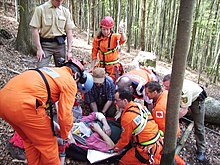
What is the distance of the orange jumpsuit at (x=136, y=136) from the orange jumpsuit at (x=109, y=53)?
2.43m

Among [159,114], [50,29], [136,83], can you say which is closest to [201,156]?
[159,114]

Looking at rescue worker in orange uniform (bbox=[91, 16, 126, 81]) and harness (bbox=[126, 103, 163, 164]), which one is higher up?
rescue worker in orange uniform (bbox=[91, 16, 126, 81])

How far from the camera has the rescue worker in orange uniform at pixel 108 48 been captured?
19.4 feet

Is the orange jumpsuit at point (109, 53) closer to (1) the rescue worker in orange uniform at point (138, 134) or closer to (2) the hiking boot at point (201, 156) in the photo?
(1) the rescue worker in orange uniform at point (138, 134)

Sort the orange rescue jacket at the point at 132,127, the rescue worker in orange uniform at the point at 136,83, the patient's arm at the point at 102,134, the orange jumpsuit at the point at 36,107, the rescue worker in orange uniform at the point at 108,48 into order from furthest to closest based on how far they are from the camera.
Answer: the rescue worker in orange uniform at the point at 108,48 → the rescue worker in orange uniform at the point at 136,83 → the patient's arm at the point at 102,134 → the orange rescue jacket at the point at 132,127 → the orange jumpsuit at the point at 36,107

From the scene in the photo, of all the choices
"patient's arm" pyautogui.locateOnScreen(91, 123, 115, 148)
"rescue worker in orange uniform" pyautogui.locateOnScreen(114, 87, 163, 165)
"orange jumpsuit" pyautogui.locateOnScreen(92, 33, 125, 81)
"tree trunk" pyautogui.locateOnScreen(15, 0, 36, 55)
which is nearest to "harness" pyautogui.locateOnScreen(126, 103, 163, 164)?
"rescue worker in orange uniform" pyautogui.locateOnScreen(114, 87, 163, 165)

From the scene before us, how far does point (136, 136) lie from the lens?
12.7 ft

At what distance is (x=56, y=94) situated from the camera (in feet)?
9.90

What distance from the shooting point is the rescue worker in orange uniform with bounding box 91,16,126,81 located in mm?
5918

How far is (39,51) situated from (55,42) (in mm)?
470

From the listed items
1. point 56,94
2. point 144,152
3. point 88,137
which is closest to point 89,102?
point 88,137

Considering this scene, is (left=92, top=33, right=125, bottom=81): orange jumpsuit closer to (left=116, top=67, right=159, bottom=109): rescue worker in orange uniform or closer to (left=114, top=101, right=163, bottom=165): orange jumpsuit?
(left=116, top=67, right=159, bottom=109): rescue worker in orange uniform

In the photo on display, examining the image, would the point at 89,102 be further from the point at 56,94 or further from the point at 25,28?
the point at 25,28

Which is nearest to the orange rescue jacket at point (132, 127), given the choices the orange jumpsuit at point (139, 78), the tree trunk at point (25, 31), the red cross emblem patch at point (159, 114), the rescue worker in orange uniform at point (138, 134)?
the rescue worker in orange uniform at point (138, 134)
